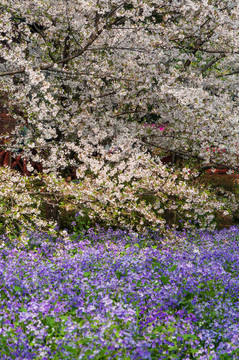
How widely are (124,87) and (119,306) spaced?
560cm

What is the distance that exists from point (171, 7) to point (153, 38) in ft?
3.59

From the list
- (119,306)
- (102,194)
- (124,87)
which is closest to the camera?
(119,306)

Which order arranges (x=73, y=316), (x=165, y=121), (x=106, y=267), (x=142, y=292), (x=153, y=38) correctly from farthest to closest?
(x=165, y=121)
(x=153, y=38)
(x=106, y=267)
(x=142, y=292)
(x=73, y=316)

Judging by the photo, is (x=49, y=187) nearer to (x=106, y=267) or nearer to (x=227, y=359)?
(x=106, y=267)

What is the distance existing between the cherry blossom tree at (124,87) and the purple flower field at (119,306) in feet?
5.78

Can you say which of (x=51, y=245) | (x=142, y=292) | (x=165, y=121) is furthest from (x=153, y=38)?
(x=142, y=292)

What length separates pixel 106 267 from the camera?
584cm

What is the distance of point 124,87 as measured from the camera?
28.6 ft

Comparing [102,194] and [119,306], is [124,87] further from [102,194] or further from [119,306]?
[119,306]

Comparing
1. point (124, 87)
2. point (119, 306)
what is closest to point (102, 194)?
point (124, 87)

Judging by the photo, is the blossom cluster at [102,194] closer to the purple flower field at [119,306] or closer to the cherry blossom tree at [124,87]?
the cherry blossom tree at [124,87]

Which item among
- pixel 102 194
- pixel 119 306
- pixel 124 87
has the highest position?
pixel 124 87

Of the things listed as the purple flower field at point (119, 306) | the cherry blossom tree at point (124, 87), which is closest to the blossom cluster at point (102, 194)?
the cherry blossom tree at point (124, 87)

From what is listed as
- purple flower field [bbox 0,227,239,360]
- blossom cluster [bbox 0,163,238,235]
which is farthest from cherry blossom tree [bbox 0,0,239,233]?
purple flower field [bbox 0,227,239,360]
